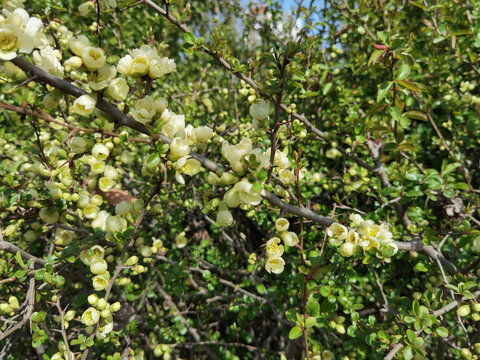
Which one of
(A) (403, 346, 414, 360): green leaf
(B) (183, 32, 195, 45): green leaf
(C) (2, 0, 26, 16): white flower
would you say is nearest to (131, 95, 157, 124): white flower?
(C) (2, 0, 26, 16): white flower

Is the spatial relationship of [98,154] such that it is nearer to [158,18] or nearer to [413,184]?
[413,184]

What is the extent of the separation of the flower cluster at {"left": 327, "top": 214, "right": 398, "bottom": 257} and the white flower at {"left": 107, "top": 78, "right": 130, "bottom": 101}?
98cm

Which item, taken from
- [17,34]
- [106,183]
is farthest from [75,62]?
[106,183]

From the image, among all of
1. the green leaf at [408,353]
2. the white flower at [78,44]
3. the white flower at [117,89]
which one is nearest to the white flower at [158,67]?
the white flower at [117,89]

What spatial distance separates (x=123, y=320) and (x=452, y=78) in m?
3.43

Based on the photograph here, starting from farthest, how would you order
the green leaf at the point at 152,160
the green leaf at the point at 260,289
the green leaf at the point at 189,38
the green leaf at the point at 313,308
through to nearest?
1. the green leaf at the point at 260,289
2. the green leaf at the point at 189,38
3. the green leaf at the point at 313,308
4. the green leaf at the point at 152,160

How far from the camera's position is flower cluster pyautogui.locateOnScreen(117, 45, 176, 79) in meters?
1.00

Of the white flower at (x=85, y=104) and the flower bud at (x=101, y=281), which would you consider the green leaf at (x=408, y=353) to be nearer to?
the flower bud at (x=101, y=281)

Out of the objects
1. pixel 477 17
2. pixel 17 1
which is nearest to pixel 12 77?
pixel 17 1

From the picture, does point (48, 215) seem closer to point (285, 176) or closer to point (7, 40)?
point (7, 40)

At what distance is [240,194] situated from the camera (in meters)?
0.91

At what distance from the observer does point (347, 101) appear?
211 centimetres

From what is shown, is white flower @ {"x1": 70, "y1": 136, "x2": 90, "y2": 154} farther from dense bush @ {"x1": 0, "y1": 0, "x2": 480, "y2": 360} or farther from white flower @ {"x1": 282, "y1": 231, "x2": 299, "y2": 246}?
white flower @ {"x1": 282, "y1": 231, "x2": 299, "y2": 246}

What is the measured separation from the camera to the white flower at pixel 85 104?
2.94 ft
